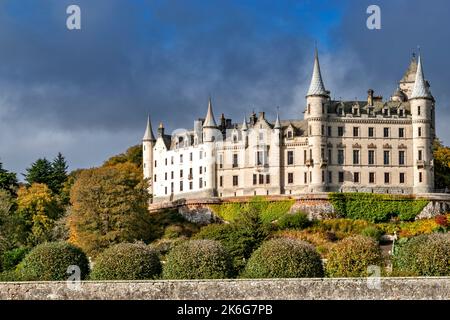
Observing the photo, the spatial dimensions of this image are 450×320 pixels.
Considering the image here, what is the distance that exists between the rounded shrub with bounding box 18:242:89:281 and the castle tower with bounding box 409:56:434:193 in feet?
129

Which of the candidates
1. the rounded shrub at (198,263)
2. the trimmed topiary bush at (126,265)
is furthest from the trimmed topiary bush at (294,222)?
the rounded shrub at (198,263)

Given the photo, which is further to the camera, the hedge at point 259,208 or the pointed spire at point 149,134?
the pointed spire at point 149,134

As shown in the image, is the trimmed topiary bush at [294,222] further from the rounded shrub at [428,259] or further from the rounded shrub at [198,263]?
the rounded shrub at [198,263]

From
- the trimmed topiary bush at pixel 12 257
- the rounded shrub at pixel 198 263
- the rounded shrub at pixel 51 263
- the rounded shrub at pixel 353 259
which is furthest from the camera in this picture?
the trimmed topiary bush at pixel 12 257

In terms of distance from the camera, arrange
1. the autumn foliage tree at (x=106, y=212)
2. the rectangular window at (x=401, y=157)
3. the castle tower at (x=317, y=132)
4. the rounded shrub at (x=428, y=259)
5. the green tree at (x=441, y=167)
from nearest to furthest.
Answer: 1. the rounded shrub at (x=428, y=259)
2. the autumn foliage tree at (x=106, y=212)
3. the castle tower at (x=317, y=132)
4. the rectangular window at (x=401, y=157)
5. the green tree at (x=441, y=167)

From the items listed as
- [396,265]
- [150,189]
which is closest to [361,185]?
[150,189]

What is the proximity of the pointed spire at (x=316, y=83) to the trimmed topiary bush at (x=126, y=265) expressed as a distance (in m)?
38.6

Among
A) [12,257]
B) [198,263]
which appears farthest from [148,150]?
[198,263]

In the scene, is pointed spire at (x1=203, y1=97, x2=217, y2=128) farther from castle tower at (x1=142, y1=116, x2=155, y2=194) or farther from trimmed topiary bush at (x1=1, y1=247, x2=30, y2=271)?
trimmed topiary bush at (x1=1, y1=247, x2=30, y2=271)

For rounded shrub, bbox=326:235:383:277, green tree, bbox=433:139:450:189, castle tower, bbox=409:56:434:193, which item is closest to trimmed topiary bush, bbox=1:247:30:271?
rounded shrub, bbox=326:235:383:277

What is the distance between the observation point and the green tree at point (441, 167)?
92162 mm

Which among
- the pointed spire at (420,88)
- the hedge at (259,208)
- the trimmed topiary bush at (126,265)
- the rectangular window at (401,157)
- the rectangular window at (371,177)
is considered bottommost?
the trimmed topiary bush at (126,265)

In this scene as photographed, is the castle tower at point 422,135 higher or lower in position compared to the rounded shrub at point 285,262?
higher
